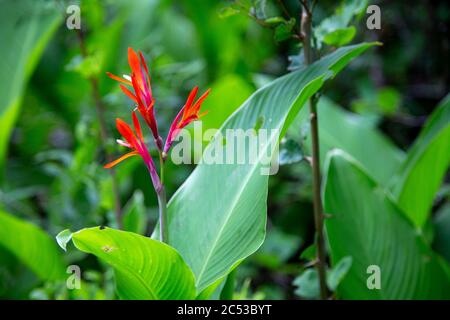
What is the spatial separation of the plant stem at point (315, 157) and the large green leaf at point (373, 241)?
87mm

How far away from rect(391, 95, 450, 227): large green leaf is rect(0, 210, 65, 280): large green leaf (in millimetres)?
786

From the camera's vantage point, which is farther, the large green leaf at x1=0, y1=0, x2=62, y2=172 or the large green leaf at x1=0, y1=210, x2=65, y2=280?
the large green leaf at x1=0, y1=0, x2=62, y2=172

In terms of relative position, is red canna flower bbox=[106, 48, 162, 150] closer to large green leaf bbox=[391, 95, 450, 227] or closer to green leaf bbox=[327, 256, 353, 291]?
Answer: green leaf bbox=[327, 256, 353, 291]

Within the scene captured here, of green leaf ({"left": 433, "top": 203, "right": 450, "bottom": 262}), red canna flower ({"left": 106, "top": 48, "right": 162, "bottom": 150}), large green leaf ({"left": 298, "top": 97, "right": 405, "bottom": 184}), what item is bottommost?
green leaf ({"left": 433, "top": 203, "right": 450, "bottom": 262})

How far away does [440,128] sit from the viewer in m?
1.29

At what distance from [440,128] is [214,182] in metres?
0.60

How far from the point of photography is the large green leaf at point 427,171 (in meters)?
1.23

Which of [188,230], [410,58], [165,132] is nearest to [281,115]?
[188,230]

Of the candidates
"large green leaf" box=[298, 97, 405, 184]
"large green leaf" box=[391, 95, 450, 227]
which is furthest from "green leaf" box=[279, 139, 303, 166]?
"large green leaf" box=[298, 97, 405, 184]

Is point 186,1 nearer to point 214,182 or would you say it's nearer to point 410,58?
point 410,58

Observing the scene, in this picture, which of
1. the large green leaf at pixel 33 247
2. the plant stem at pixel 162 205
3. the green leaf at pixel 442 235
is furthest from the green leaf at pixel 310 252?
the large green leaf at pixel 33 247

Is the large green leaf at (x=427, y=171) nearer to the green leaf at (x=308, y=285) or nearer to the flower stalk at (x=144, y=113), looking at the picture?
the green leaf at (x=308, y=285)

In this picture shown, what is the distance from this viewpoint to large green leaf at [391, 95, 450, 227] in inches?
48.5

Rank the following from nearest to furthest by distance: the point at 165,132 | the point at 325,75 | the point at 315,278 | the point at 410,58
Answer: the point at 325,75, the point at 315,278, the point at 165,132, the point at 410,58
